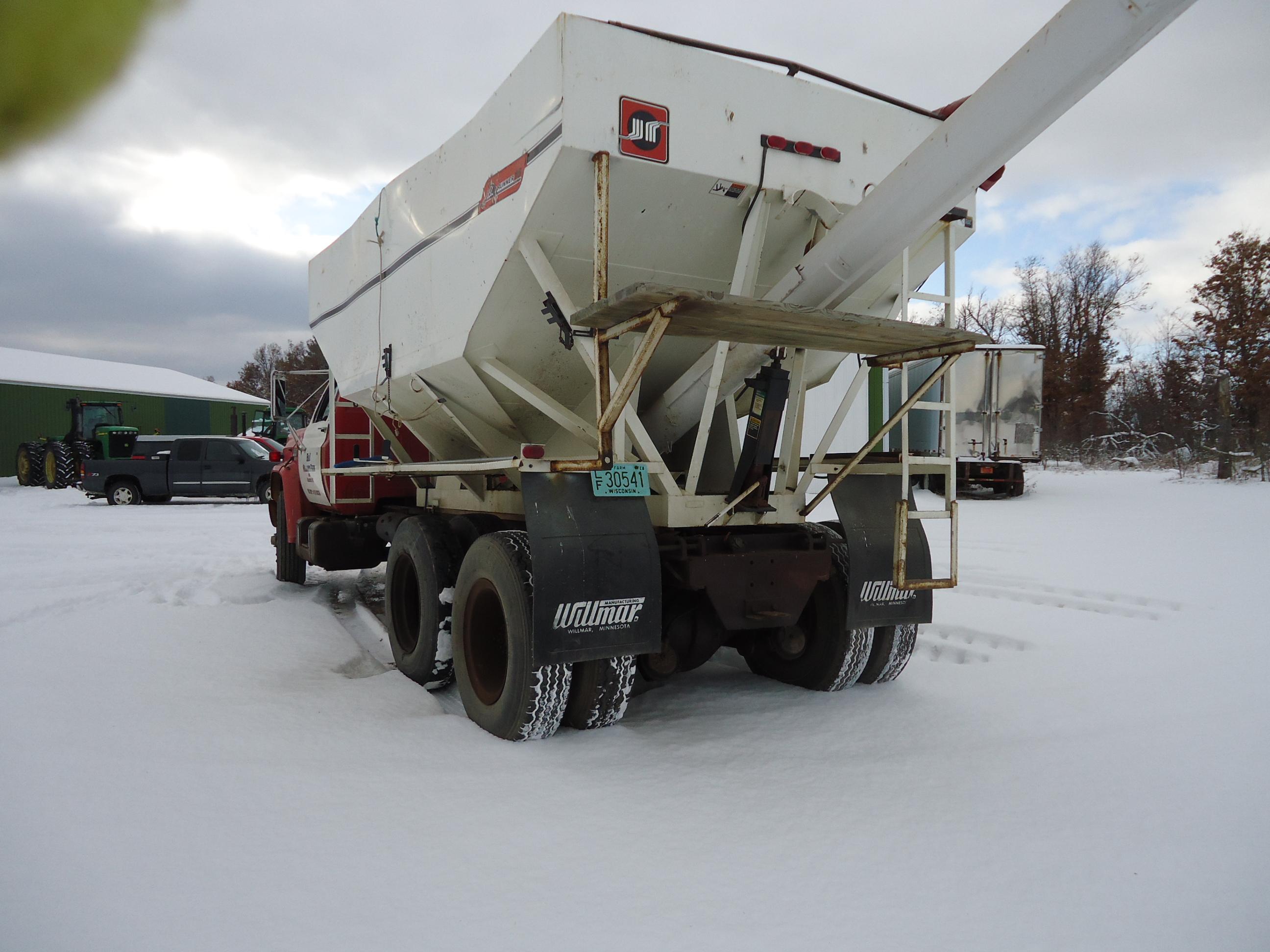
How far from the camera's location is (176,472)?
17.8m

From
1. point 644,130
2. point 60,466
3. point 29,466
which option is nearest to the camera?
point 644,130

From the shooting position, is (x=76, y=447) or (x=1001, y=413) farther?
(x=76, y=447)

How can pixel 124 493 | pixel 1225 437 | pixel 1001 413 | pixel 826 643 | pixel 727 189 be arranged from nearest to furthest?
1. pixel 727 189
2. pixel 826 643
3. pixel 1001 413
4. pixel 1225 437
5. pixel 124 493

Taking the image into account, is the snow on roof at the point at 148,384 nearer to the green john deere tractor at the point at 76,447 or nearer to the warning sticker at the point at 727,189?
the green john deere tractor at the point at 76,447

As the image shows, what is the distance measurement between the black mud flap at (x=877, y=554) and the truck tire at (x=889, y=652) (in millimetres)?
215

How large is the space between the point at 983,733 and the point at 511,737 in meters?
2.27

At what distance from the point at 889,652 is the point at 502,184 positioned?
3339mm

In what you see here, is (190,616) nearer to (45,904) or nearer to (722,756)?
(45,904)

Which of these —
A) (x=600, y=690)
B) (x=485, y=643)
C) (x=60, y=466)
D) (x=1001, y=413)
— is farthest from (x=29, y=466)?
(x=600, y=690)

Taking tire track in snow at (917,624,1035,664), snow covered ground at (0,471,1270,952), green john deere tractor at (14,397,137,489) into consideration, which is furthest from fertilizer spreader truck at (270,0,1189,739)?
green john deere tractor at (14,397,137,489)

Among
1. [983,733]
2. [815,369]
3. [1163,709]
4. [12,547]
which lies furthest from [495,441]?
[12,547]

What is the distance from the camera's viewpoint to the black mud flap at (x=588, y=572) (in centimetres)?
348

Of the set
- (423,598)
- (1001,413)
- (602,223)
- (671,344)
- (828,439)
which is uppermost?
(602,223)

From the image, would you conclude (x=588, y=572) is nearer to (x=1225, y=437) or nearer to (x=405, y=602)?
(x=405, y=602)
